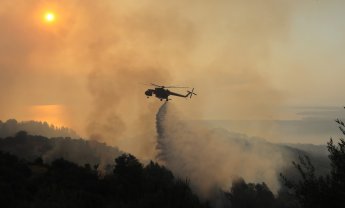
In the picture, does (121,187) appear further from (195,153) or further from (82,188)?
(195,153)

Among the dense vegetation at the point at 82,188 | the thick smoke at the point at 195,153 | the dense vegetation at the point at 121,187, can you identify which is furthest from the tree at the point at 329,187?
the thick smoke at the point at 195,153

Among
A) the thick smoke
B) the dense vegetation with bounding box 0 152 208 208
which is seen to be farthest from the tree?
the thick smoke

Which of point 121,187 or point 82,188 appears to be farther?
point 121,187

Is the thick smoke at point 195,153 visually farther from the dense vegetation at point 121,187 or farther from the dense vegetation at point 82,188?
the dense vegetation at point 82,188

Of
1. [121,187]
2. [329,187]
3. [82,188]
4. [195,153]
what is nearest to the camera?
[329,187]

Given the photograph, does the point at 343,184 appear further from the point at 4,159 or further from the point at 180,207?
the point at 4,159

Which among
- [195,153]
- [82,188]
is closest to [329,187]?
[82,188]

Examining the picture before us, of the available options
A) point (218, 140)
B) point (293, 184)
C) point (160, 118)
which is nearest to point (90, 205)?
point (293, 184)

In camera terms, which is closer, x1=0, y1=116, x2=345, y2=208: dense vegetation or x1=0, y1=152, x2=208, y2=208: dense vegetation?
x1=0, y1=116, x2=345, y2=208: dense vegetation

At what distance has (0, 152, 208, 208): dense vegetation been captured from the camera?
128ft

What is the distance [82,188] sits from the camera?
57.2 meters

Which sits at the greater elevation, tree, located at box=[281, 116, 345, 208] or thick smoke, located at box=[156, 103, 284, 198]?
thick smoke, located at box=[156, 103, 284, 198]

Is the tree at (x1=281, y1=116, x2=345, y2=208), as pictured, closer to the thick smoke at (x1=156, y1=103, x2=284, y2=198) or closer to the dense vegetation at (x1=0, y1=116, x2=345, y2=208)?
the dense vegetation at (x1=0, y1=116, x2=345, y2=208)

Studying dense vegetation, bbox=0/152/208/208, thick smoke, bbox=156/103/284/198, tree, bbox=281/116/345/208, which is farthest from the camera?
thick smoke, bbox=156/103/284/198
